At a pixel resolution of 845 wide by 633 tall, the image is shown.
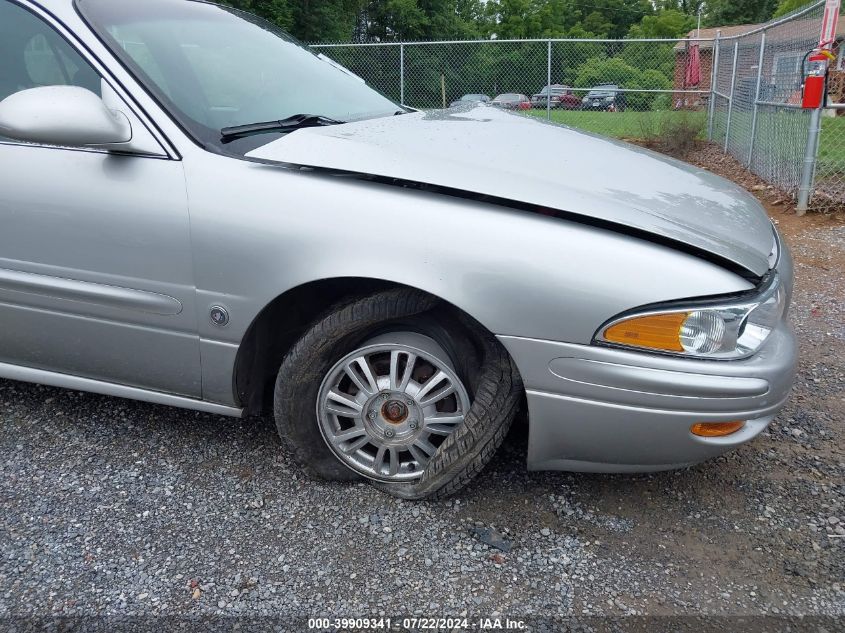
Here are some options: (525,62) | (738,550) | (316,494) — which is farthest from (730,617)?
(525,62)

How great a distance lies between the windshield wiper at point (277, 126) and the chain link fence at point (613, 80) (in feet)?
23.1

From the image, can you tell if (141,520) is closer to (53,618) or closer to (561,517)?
(53,618)

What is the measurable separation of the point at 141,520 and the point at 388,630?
96cm

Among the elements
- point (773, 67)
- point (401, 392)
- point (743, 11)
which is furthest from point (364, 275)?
point (743, 11)

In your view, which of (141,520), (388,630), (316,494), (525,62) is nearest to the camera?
(388,630)

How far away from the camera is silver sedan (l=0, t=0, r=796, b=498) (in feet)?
6.61

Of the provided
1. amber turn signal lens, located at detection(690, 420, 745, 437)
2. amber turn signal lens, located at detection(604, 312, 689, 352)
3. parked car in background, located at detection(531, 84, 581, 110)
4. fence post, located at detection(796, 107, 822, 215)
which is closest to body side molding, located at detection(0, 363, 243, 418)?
amber turn signal lens, located at detection(604, 312, 689, 352)

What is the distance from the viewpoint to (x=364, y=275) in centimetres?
212

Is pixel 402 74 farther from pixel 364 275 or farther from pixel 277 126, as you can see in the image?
pixel 364 275

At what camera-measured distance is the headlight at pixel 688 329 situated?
1968 millimetres

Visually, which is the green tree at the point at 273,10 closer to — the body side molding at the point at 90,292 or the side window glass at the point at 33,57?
the side window glass at the point at 33,57

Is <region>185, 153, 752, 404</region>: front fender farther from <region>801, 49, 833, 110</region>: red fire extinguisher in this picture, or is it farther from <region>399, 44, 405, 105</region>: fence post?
<region>399, 44, 405, 105</region>: fence post

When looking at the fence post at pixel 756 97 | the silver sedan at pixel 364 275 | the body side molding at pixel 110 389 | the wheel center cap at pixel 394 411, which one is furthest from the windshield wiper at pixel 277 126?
the fence post at pixel 756 97

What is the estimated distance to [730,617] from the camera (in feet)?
6.37
